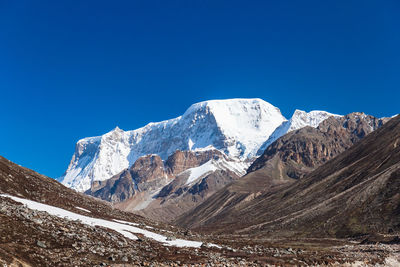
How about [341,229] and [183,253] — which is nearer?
[183,253]

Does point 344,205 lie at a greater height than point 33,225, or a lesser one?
greater

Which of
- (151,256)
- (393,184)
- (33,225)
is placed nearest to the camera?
(33,225)

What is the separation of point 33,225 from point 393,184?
153386mm

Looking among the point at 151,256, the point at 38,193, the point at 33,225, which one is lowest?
the point at 151,256

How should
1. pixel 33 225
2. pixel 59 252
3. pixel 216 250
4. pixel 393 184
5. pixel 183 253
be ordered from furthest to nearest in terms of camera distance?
1. pixel 393 184
2. pixel 216 250
3. pixel 183 253
4. pixel 33 225
5. pixel 59 252

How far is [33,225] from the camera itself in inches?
1588

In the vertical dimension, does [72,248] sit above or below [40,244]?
below

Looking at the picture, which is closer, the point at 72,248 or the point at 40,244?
the point at 40,244

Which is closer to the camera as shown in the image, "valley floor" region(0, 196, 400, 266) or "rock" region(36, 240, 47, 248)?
"valley floor" region(0, 196, 400, 266)

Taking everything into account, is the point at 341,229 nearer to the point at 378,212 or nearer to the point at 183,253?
the point at 378,212

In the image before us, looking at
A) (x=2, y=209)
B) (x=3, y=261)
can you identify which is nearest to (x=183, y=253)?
(x=2, y=209)

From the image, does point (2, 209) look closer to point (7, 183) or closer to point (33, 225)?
point (33, 225)

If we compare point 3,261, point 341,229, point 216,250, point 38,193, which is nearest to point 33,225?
point 3,261

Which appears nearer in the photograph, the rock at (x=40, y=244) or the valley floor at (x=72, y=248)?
the valley floor at (x=72, y=248)
